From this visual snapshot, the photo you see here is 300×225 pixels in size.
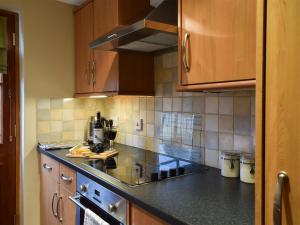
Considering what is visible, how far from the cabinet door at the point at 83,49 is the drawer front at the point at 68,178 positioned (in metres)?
0.70

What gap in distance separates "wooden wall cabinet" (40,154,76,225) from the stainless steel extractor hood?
864 mm

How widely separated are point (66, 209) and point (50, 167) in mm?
382

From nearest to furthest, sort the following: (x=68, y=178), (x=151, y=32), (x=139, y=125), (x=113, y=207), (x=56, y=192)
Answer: (x=113, y=207) < (x=151, y=32) < (x=68, y=178) < (x=56, y=192) < (x=139, y=125)

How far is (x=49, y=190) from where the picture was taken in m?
2.04

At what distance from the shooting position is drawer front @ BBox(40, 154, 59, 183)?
1.91 m

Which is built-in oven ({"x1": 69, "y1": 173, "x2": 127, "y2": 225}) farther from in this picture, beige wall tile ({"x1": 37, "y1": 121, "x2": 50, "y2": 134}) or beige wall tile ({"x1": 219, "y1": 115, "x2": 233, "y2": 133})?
beige wall tile ({"x1": 37, "y1": 121, "x2": 50, "y2": 134})

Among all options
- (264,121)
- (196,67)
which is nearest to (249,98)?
(196,67)

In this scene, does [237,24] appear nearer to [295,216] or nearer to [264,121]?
[264,121]

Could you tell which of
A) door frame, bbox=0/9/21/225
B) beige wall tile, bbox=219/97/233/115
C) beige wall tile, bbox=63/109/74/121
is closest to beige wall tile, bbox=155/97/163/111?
beige wall tile, bbox=219/97/233/115

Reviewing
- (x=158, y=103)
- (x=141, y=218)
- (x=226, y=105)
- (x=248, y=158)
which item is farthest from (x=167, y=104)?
(x=141, y=218)

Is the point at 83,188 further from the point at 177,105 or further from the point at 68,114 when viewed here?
the point at 68,114

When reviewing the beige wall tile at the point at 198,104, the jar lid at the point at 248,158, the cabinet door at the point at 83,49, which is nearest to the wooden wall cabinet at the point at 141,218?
the jar lid at the point at 248,158

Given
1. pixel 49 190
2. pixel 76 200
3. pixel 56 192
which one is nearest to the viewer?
pixel 76 200

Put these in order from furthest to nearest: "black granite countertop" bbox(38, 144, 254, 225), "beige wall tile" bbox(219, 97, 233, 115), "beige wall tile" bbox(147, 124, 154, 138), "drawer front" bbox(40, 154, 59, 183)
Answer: "beige wall tile" bbox(147, 124, 154, 138)
"drawer front" bbox(40, 154, 59, 183)
"beige wall tile" bbox(219, 97, 233, 115)
"black granite countertop" bbox(38, 144, 254, 225)
